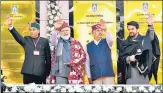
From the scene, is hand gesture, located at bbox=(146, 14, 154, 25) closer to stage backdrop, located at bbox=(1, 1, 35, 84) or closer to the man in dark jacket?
the man in dark jacket

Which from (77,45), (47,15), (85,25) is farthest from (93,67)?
(47,15)

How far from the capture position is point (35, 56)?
22.3 ft

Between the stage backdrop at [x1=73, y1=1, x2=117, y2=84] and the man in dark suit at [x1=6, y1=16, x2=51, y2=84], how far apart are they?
2.58 ft

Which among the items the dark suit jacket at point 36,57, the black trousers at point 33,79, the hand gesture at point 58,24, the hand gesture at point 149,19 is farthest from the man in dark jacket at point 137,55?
the black trousers at point 33,79

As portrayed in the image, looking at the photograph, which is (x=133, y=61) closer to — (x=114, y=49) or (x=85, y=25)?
(x=114, y=49)

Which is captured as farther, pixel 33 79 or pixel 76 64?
pixel 33 79

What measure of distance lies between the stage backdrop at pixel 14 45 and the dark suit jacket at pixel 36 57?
27 centimetres

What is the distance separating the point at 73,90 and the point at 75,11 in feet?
6.65

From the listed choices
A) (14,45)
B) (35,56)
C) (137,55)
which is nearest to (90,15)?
(137,55)

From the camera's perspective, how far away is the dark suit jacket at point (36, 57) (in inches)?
266

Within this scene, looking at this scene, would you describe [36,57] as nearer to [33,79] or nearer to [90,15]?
[33,79]

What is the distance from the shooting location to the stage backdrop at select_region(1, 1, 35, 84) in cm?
717

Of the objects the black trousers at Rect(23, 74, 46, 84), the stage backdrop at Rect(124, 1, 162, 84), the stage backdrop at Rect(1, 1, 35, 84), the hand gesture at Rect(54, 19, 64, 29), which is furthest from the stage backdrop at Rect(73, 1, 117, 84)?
the black trousers at Rect(23, 74, 46, 84)

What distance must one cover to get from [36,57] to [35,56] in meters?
0.03
